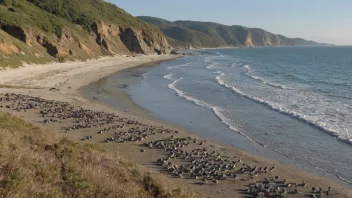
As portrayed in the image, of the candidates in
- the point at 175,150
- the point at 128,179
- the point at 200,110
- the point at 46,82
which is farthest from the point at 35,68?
the point at 128,179

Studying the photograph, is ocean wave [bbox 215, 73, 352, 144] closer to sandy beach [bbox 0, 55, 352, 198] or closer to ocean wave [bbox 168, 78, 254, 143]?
ocean wave [bbox 168, 78, 254, 143]

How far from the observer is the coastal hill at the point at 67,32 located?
51312 mm

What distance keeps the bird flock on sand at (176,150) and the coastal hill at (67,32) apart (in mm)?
20880

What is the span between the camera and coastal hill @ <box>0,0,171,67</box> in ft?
168

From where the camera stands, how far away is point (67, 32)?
69625 mm

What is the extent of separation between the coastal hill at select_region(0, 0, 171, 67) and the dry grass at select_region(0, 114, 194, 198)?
3478 centimetres

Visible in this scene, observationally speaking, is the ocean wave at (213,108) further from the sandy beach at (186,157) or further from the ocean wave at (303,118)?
the ocean wave at (303,118)

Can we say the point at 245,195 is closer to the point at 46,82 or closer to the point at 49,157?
the point at 49,157

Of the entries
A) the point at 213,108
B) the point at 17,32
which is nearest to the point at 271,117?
the point at 213,108

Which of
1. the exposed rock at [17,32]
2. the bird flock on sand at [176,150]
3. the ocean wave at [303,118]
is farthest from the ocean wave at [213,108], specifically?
the exposed rock at [17,32]

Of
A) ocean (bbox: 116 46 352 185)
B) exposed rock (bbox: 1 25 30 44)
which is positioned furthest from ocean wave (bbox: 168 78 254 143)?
exposed rock (bbox: 1 25 30 44)

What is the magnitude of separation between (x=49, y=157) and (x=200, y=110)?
67.3ft

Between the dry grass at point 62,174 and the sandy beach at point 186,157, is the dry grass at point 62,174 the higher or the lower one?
the higher one

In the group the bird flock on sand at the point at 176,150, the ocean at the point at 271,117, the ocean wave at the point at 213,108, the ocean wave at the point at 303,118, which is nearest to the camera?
the bird flock on sand at the point at 176,150
